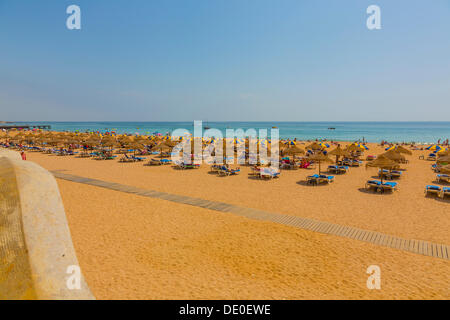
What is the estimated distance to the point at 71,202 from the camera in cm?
955

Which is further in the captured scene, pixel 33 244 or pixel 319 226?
pixel 319 226

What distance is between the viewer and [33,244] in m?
2.10

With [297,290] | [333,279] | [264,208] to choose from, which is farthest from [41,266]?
[264,208]

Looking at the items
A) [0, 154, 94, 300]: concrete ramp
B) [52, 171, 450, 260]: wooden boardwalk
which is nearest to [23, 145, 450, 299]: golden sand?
[52, 171, 450, 260]: wooden boardwalk

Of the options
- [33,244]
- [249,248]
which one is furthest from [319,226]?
[33,244]

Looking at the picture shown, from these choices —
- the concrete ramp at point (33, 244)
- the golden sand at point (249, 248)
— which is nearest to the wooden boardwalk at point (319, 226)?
the golden sand at point (249, 248)

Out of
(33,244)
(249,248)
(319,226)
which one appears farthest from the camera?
(319,226)

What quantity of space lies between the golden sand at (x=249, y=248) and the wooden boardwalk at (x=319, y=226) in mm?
358

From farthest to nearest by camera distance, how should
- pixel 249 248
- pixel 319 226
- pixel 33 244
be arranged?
pixel 319 226 → pixel 249 248 → pixel 33 244

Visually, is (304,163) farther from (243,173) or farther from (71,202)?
(71,202)

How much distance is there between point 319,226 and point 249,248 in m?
2.89

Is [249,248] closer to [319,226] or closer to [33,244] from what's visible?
[319,226]

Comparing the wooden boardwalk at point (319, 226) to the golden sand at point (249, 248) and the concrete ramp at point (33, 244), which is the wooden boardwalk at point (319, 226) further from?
the concrete ramp at point (33, 244)
